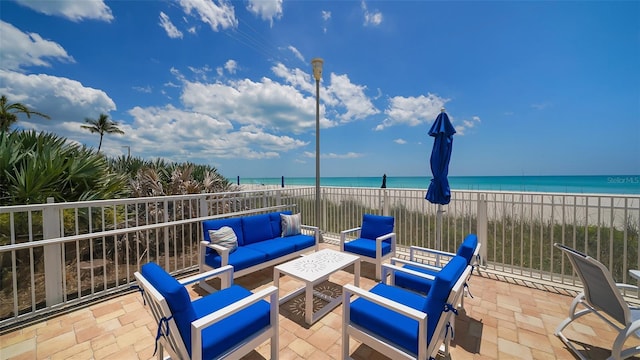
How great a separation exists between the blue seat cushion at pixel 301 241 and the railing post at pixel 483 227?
2.96m

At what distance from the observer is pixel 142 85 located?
8.87m

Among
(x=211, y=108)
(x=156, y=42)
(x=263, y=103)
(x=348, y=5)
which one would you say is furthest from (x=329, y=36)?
(x=211, y=108)

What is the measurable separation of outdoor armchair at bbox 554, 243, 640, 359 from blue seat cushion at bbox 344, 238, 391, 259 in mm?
2040

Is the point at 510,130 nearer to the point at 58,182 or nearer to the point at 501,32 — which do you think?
the point at 501,32

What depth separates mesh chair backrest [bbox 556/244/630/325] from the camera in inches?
70.1

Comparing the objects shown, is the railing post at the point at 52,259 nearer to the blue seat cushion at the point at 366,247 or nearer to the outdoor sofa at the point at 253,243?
the outdoor sofa at the point at 253,243

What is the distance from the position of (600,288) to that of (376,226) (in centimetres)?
263

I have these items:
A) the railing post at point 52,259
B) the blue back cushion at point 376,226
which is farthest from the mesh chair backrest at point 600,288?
the railing post at point 52,259

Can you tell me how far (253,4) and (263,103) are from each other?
11.4 ft

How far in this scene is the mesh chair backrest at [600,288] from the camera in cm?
178

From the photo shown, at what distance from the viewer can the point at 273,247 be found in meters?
3.64

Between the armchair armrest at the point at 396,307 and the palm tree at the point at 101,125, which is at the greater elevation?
the palm tree at the point at 101,125

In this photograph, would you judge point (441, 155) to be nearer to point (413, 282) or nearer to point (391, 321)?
point (413, 282)

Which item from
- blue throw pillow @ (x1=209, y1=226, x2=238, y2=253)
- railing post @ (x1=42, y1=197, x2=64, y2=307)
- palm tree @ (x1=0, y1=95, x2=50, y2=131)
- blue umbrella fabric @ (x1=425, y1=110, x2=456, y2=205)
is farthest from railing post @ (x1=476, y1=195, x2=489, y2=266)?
palm tree @ (x1=0, y1=95, x2=50, y2=131)
